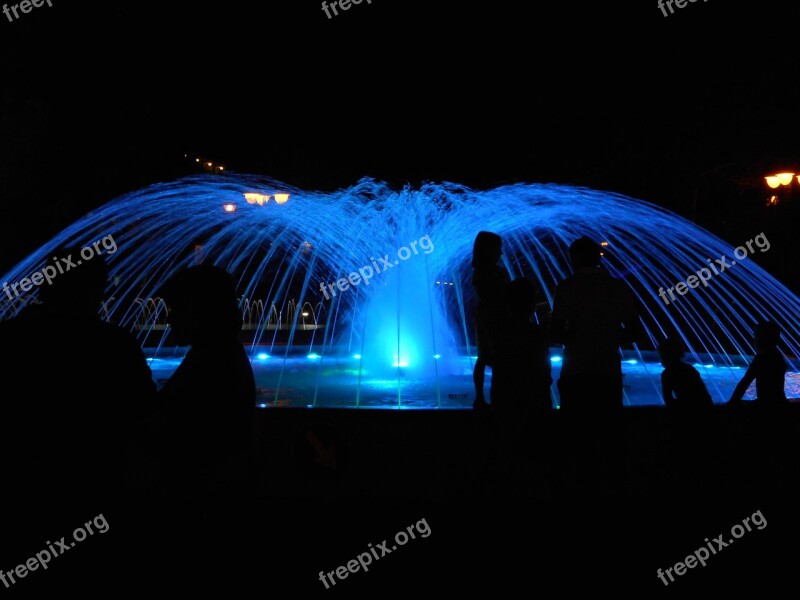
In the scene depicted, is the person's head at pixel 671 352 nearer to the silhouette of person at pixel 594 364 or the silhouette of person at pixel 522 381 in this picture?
the silhouette of person at pixel 594 364

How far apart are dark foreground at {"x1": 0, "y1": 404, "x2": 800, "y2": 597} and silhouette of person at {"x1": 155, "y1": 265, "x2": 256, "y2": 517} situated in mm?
1224

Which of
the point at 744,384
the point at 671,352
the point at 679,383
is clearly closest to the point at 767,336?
the point at 744,384

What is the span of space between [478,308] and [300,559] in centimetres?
215

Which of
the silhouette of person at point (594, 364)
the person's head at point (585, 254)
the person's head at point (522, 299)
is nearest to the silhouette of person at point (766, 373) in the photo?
the silhouette of person at point (594, 364)

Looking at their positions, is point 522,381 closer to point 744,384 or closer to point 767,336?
point 744,384

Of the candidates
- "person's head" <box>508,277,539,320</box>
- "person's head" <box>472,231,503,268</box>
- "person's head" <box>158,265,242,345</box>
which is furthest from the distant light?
"person's head" <box>158,265,242,345</box>

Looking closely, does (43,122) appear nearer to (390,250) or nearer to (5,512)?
(390,250)

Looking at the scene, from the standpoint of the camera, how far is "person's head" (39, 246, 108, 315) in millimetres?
2963

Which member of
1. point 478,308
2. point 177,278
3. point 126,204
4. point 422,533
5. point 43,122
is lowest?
point 422,533

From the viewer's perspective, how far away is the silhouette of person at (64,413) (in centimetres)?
276

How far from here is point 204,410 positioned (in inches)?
119

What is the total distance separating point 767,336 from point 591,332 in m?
2.21

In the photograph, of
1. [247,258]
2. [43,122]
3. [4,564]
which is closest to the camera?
[4,564]

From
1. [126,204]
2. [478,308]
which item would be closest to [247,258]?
[126,204]
